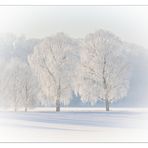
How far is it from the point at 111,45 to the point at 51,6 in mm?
1757

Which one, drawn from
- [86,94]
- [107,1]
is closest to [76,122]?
[86,94]

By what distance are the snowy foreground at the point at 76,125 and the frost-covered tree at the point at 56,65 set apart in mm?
440

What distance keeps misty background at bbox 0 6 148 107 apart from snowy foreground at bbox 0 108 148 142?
50cm

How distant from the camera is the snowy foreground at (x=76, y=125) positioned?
13.2m

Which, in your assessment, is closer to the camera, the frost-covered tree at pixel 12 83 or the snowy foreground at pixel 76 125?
the snowy foreground at pixel 76 125

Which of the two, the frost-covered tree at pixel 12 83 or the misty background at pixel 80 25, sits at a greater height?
the misty background at pixel 80 25

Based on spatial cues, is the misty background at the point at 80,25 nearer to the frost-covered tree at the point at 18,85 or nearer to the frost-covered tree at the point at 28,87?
the frost-covered tree at the point at 18,85

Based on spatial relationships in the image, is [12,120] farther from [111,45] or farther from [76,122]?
[111,45]

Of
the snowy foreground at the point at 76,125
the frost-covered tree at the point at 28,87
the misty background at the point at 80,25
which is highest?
the misty background at the point at 80,25

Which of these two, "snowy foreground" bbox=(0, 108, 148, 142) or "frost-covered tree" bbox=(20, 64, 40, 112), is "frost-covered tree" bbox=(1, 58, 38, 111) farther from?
"snowy foreground" bbox=(0, 108, 148, 142)

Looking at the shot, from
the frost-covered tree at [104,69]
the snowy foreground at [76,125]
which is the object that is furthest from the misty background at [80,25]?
the snowy foreground at [76,125]

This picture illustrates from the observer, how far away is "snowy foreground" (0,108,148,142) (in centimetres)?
1320

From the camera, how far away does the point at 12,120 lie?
13.8 metres

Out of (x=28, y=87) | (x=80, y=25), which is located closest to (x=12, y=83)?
(x=28, y=87)
